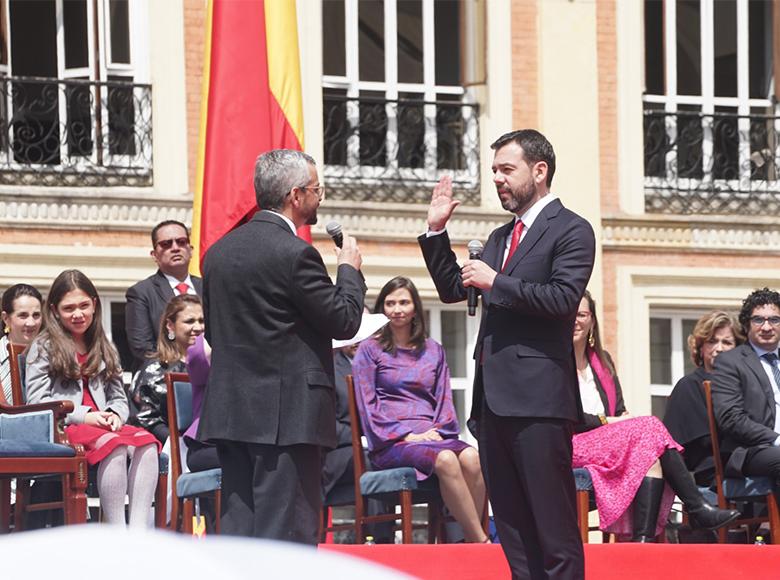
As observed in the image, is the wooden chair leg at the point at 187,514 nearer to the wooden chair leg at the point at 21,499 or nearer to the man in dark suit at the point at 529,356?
the wooden chair leg at the point at 21,499

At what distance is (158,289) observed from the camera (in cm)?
989

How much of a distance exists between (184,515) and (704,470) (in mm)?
2742

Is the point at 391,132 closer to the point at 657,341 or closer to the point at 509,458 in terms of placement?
the point at 657,341

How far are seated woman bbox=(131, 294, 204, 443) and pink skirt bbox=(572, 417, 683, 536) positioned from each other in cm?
203

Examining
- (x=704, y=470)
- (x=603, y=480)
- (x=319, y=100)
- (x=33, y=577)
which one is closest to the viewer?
(x=33, y=577)

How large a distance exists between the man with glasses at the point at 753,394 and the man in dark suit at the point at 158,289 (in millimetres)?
2851

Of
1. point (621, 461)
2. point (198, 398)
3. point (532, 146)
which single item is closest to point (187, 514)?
point (198, 398)

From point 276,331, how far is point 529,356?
2.80 feet

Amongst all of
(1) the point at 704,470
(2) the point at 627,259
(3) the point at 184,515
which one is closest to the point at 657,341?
(2) the point at 627,259

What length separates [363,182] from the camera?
46.9 feet

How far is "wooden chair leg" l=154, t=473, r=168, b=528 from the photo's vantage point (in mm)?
8945

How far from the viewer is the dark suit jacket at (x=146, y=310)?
388 inches

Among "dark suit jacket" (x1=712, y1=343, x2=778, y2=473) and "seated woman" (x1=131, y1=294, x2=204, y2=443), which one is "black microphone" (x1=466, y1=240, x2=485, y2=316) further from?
"dark suit jacket" (x1=712, y1=343, x2=778, y2=473)

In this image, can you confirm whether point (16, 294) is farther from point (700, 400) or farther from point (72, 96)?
point (72, 96)
